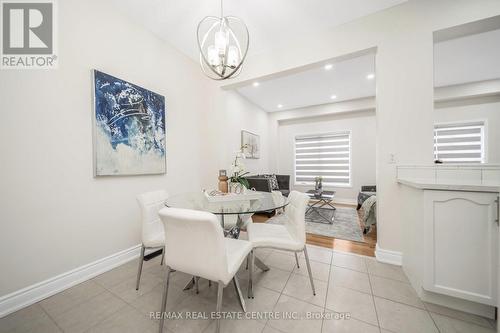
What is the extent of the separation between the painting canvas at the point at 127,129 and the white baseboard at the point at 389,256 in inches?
113

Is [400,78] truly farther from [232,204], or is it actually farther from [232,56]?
[232,204]

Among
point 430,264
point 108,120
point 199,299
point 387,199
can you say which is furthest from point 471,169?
point 108,120

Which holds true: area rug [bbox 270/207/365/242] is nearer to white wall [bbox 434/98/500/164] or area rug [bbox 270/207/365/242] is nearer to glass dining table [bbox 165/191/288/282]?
glass dining table [bbox 165/191/288/282]

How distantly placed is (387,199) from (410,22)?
1923 mm

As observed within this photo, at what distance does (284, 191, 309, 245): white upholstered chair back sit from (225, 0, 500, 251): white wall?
3.73 ft

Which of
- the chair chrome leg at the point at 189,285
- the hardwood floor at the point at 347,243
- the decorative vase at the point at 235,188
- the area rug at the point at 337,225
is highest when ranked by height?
the decorative vase at the point at 235,188

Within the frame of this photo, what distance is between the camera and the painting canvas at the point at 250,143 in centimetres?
441

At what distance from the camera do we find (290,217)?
1745mm

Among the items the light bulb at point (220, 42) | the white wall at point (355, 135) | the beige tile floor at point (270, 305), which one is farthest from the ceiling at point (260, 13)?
the white wall at point (355, 135)

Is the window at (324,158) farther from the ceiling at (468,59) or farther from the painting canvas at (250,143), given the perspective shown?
the ceiling at (468,59)

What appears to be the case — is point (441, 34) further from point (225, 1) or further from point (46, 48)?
point (46, 48)

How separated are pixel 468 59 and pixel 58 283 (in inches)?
245

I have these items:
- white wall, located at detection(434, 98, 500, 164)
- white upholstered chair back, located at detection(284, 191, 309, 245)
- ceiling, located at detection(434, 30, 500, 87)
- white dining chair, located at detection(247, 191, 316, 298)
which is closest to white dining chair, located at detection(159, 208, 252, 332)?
white dining chair, located at detection(247, 191, 316, 298)

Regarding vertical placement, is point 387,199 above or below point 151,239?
above
